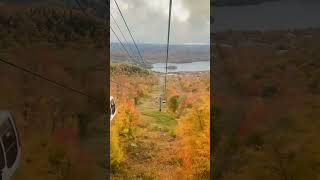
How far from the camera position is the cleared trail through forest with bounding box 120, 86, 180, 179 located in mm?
4699

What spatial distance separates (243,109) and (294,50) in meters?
0.82

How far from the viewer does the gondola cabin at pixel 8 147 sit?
3.77 m

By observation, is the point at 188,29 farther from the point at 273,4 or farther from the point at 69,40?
the point at 69,40

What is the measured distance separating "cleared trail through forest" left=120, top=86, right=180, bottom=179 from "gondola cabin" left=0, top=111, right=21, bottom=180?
1292mm

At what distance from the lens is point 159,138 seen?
15.4 feet

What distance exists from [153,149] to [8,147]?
→ 1.69m

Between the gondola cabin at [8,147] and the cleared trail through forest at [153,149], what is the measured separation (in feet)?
4.24

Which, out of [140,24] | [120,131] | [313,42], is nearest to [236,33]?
[313,42]

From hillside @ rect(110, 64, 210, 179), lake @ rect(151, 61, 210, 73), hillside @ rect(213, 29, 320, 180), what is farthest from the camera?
hillside @ rect(110, 64, 210, 179)

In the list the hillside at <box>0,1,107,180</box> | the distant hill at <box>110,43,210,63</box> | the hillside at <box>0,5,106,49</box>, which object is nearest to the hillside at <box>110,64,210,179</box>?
the distant hill at <box>110,43,210,63</box>

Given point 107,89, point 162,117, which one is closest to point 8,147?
point 107,89

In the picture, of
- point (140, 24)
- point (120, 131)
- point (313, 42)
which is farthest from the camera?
point (140, 24)

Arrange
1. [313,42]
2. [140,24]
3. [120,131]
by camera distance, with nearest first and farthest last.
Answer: [313,42]
[120,131]
[140,24]

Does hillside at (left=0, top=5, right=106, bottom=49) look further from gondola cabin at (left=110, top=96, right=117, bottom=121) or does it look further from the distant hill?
gondola cabin at (left=110, top=96, right=117, bottom=121)
